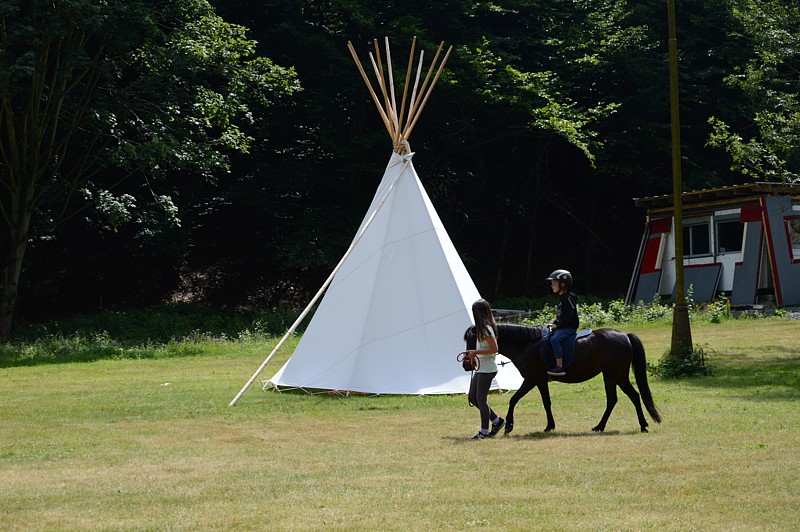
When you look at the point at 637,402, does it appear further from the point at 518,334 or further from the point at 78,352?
the point at 78,352

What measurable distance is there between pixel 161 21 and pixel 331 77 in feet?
27.2

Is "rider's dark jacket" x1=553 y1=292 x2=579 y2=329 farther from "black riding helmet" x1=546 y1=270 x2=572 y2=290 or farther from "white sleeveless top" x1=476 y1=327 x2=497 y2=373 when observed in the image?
"white sleeveless top" x1=476 y1=327 x2=497 y2=373

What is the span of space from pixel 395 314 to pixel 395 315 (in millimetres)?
15

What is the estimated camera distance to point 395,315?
1468cm

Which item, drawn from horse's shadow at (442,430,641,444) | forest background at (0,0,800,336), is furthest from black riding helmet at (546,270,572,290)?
forest background at (0,0,800,336)

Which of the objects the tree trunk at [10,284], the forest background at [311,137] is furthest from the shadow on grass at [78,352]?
the forest background at [311,137]

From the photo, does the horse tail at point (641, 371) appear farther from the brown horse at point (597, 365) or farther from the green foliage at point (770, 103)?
the green foliage at point (770, 103)

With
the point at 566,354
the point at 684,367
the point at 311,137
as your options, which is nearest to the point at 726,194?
the point at 684,367

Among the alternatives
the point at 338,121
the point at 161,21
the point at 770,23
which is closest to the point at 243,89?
the point at 161,21

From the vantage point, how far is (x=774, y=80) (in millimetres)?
19938

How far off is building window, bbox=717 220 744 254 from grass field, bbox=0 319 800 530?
1320 cm

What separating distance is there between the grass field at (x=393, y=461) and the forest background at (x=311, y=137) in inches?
411

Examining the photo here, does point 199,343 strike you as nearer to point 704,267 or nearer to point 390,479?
point 704,267

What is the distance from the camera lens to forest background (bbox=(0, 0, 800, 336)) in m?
24.4
